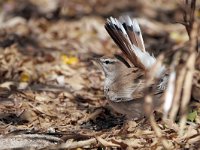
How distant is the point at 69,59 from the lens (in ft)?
29.9

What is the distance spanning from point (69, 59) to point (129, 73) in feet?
8.83

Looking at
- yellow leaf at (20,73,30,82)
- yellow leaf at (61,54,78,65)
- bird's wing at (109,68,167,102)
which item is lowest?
bird's wing at (109,68,167,102)

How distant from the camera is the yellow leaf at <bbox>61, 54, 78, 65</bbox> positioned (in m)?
9.03

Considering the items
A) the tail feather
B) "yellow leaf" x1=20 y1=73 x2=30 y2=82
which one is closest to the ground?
"yellow leaf" x1=20 y1=73 x2=30 y2=82

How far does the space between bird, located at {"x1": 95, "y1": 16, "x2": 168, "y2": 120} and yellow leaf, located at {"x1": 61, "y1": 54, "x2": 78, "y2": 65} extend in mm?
1955

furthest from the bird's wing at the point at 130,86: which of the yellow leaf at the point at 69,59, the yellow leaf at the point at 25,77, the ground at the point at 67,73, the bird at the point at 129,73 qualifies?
the yellow leaf at the point at 69,59

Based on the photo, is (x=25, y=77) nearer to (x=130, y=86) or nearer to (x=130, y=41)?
(x=130, y=41)

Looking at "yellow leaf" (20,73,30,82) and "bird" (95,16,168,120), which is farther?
"yellow leaf" (20,73,30,82)

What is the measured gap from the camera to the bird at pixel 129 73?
6.20 m

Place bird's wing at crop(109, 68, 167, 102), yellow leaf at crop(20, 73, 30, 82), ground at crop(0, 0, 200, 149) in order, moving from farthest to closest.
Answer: yellow leaf at crop(20, 73, 30, 82), bird's wing at crop(109, 68, 167, 102), ground at crop(0, 0, 200, 149)

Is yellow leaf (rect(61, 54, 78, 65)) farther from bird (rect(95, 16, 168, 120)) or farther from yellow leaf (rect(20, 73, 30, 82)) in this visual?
bird (rect(95, 16, 168, 120))

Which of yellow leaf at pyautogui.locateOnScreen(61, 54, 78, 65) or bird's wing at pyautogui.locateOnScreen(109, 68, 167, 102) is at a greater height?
yellow leaf at pyautogui.locateOnScreen(61, 54, 78, 65)

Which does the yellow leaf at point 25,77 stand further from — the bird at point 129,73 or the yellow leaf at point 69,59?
the bird at point 129,73

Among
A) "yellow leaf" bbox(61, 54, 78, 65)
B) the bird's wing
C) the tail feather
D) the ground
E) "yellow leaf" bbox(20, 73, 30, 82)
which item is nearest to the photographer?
the ground
